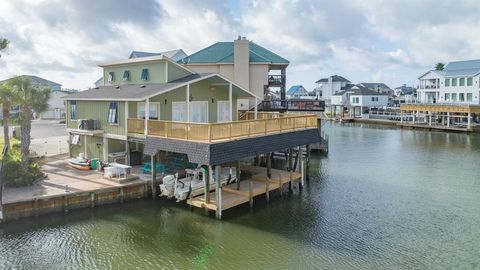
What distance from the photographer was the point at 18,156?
21.0m

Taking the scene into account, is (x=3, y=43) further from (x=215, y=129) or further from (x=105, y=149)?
(x=215, y=129)

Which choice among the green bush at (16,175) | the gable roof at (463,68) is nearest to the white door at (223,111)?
the green bush at (16,175)

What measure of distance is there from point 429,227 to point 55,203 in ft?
54.3

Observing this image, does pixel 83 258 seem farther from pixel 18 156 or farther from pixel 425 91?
pixel 425 91

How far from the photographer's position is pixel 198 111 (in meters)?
25.3

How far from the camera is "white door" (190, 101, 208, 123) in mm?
24969

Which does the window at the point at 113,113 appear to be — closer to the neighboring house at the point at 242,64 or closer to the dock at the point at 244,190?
the dock at the point at 244,190

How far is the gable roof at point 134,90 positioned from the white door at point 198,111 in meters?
1.81

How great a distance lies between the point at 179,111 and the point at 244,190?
711cm

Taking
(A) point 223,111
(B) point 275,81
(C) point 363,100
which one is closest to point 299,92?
(C) point 363,100

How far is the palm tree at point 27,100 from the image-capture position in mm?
20028

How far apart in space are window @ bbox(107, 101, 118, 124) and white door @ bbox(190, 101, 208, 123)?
468 cm

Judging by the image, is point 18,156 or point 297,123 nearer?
point 18,156

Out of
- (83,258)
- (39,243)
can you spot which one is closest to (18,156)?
(39,243)
